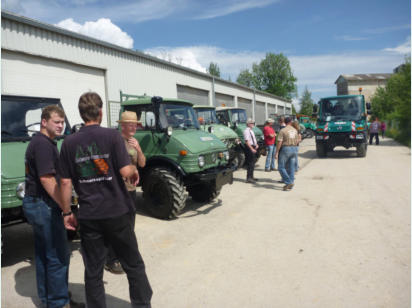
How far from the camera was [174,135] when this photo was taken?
6.00 meters

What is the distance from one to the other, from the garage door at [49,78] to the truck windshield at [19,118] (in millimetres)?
3423

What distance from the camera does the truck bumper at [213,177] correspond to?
5.82 m

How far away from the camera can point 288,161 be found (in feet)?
27.3

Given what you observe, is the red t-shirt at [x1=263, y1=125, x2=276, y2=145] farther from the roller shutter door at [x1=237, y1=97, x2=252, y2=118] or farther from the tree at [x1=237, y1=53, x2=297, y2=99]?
the tree at [x1=237, y1=53, x2=297, y2=99]

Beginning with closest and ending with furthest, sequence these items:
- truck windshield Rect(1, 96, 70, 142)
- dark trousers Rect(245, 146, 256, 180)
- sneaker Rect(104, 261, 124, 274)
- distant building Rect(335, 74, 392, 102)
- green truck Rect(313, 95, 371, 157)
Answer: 1. sneaker Rect(104, 261, 124, 274)
2. truck windshield Rect(1, 96, 70, 142)
3. dark trousers Rect(245, 146, 256, 180)
4. green truck Rect(313, 95, 371, 157)
5. distant building Rect(335, 74, 392, 102)

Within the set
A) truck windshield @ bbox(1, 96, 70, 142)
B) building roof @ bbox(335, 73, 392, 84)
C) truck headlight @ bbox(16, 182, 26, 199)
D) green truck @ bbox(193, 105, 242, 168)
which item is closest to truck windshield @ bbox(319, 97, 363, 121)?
green truck @ bbox(193, 105, 242, 168)

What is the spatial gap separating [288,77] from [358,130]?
192ft

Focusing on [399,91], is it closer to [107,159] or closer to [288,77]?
[107,159]

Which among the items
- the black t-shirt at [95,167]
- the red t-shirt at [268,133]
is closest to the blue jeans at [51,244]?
the black t-shirt at [95,167]


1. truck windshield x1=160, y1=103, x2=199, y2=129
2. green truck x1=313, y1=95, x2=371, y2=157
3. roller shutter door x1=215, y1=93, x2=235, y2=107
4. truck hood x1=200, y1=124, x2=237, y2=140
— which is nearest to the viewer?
truck windshield x1=160, y1=103, x2=199, y2=129

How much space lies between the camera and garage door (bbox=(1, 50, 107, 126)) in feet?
26.4

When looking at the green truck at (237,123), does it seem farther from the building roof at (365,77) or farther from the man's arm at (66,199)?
the building roof at (365,77)

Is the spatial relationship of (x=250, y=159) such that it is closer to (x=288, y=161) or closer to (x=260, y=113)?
(x=288, y=161)

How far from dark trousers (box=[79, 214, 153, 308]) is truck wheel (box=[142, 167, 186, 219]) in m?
3.06
